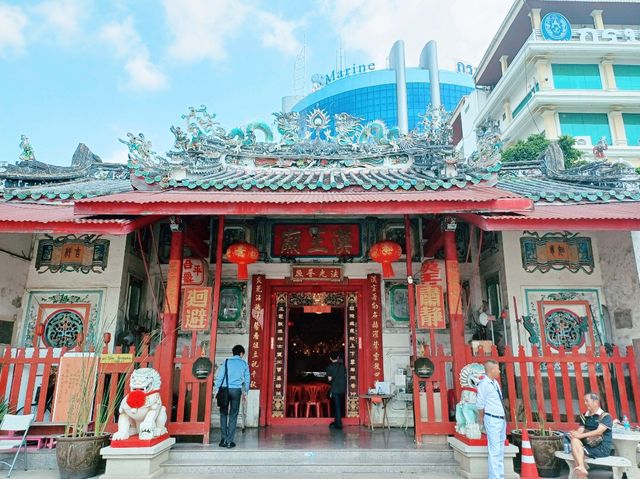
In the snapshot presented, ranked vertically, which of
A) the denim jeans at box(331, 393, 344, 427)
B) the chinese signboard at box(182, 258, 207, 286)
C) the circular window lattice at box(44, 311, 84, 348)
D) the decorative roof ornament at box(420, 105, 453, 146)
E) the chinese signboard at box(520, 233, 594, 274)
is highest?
the decorative roof ornament at box(420, 105, 453, 146)

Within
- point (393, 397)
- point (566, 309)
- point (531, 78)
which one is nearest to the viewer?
point (566, 309)

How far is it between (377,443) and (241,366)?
2043 millimetres

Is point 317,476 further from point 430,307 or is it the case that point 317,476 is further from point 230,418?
point 430,307

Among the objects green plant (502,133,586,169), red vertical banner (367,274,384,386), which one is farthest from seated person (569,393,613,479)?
green plant (502,133,586,169)

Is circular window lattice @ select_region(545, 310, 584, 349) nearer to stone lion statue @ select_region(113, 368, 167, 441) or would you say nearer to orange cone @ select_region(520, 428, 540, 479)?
orange cone @ select_region(520, 428, 540, 479)

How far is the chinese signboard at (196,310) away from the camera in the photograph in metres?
5.80

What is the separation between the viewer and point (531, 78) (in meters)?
22.0

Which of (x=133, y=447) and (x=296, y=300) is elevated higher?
(x=296, y=300)

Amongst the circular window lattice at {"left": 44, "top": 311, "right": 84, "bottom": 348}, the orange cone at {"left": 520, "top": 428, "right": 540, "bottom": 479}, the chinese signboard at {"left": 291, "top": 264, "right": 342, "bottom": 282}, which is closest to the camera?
the orange cone at {"left": 520, "top": 428, "right": 540, "bottom": 479}

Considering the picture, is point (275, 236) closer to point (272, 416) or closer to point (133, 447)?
point (272, 416)

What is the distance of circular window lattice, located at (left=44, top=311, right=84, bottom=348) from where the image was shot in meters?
6.84

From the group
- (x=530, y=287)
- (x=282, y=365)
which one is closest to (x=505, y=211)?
(x=530, y=287)

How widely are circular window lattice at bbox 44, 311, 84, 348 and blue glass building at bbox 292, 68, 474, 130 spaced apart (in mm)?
36685

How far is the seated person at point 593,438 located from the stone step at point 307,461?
4.19 feet
